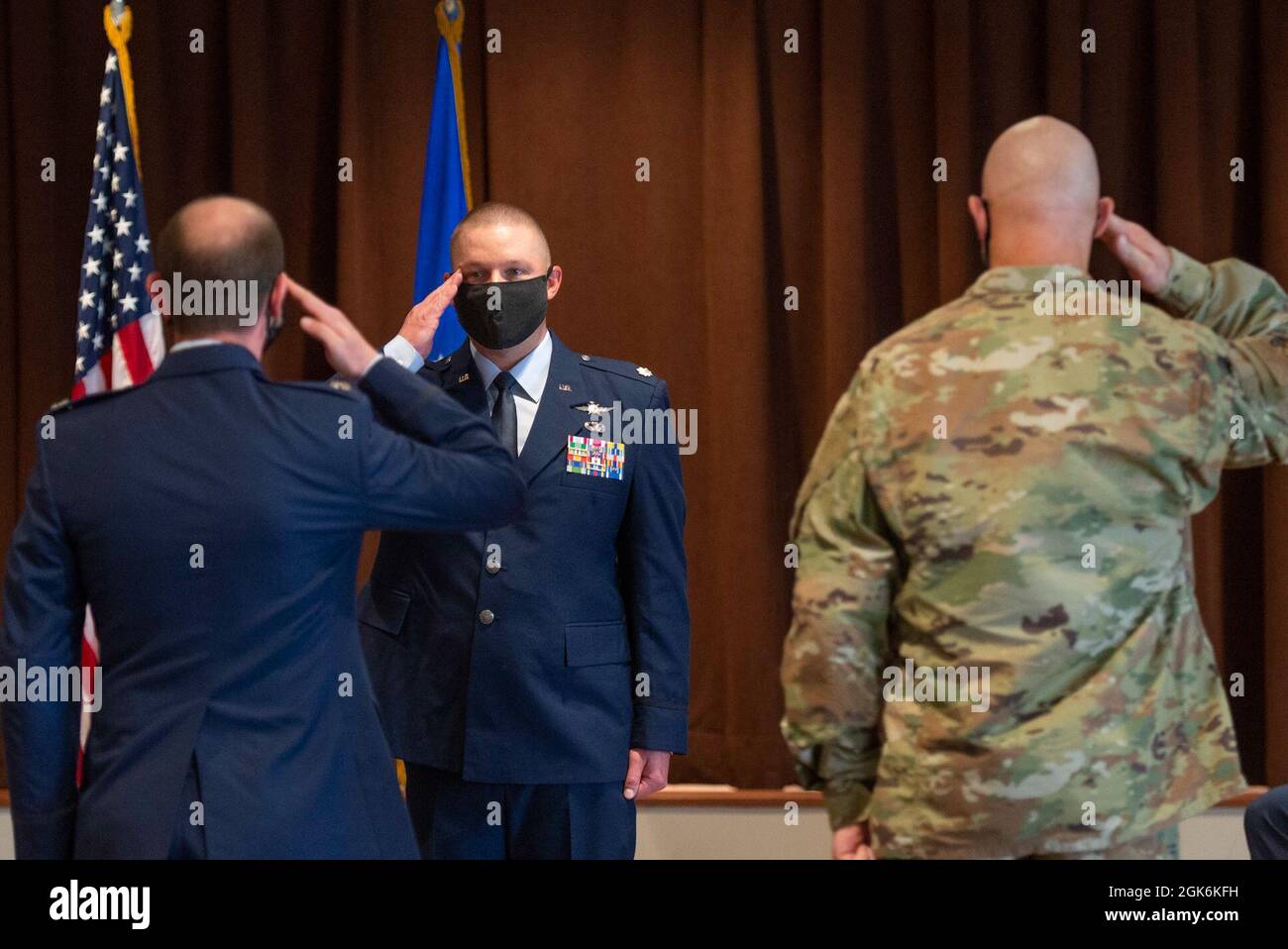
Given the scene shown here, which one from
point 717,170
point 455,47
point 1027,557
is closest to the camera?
point 1027,557

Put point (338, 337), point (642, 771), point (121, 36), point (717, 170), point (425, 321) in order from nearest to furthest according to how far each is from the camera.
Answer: point (338, 337), point (425, 321), point (642, 771), point (121, 36), point (717, 170)

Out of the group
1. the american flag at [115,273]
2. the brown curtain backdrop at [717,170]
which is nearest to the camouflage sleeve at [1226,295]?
the brown curtain backdrop at [717,170]

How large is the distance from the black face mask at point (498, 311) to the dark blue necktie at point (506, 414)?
2.9 inches

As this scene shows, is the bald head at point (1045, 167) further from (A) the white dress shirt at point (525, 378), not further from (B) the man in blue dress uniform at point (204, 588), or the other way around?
(A) the white dress shirt at point (525, 378)

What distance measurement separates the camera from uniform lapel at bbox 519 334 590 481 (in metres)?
2.52

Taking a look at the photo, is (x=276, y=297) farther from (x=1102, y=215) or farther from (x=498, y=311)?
(x=1102, y=215)

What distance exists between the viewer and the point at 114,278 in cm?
361

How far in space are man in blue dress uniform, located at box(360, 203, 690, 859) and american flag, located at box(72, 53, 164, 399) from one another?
49.5 inches

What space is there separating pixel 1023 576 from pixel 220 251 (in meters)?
1.14

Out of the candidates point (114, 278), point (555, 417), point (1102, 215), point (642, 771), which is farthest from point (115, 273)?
point (1102, 215)

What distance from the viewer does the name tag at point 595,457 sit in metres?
2.53

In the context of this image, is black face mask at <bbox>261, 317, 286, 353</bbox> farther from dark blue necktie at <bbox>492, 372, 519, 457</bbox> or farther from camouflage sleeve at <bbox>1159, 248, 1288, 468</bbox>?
camouflage sleeve at <bbox>1159, 248, 1288, 468</bbox>
